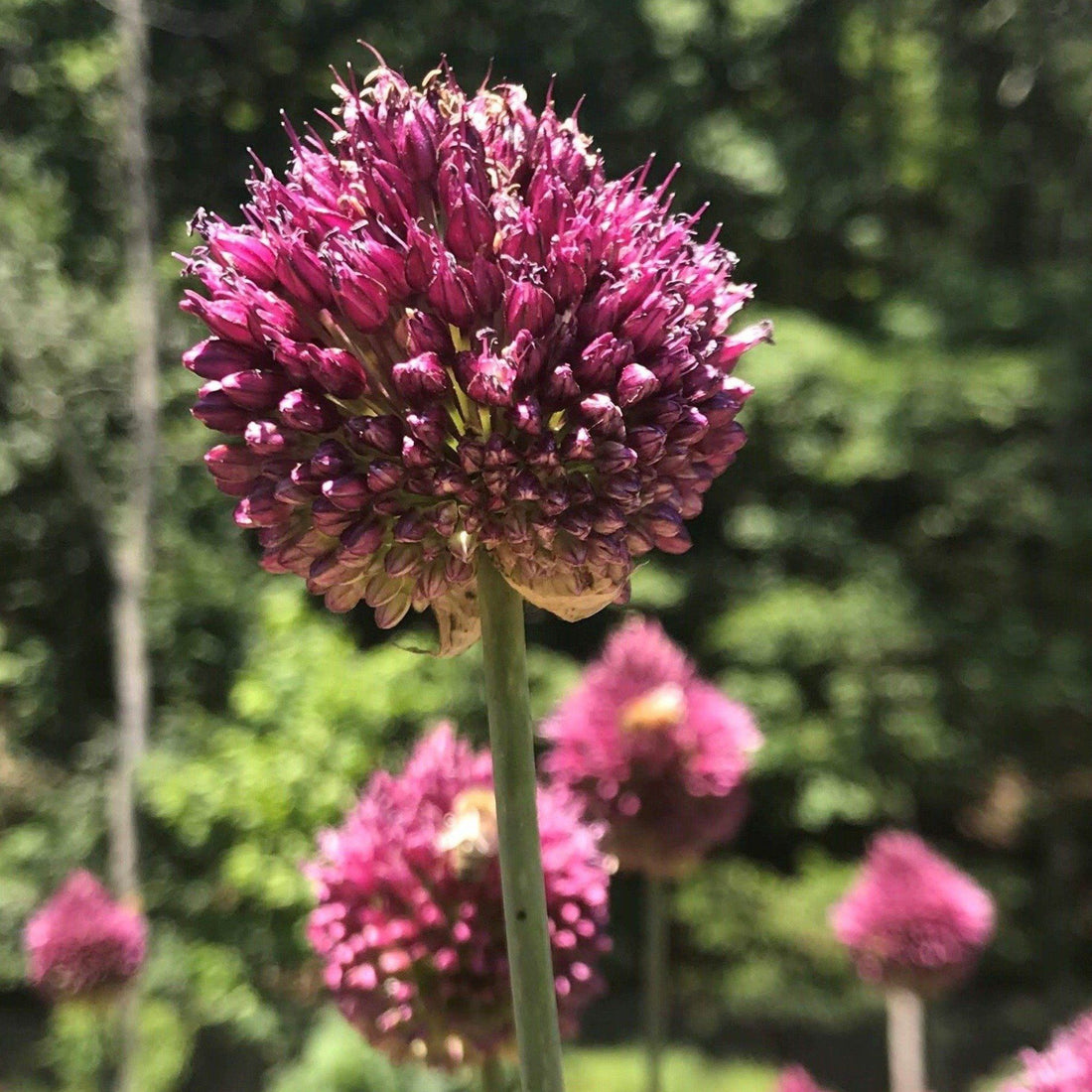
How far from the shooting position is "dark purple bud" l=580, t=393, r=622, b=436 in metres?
0.59

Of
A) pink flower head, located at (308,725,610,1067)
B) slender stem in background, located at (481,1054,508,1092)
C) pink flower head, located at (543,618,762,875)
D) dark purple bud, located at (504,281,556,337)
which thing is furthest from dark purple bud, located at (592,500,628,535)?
pink flower head, located at (543,618,762,875)

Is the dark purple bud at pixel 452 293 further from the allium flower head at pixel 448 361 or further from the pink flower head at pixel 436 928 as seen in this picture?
the pink flower head at pixel 436 928

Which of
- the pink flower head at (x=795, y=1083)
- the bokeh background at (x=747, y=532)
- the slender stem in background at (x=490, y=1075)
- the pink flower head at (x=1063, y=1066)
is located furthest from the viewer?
the bokeh background at (x=747, y=532)

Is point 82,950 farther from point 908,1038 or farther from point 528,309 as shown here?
point 528,309

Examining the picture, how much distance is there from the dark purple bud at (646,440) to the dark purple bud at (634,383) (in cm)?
2

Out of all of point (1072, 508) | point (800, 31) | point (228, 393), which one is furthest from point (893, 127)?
point (228, 393)

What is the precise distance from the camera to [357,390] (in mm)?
605

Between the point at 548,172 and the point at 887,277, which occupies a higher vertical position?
the point at 887,277

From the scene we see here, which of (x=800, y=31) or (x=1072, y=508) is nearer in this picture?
(x=1072, y=508)

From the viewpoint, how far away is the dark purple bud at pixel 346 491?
0.59 m

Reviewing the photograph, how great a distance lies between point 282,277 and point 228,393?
7 cm

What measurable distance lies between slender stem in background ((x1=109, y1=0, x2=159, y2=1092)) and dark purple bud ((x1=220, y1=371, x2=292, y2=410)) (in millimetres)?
3505

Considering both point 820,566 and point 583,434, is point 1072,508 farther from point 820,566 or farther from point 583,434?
point 583,434

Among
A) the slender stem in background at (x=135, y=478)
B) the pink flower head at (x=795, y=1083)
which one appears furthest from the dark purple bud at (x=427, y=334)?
the slender stem in background at (x=135, y=478)
